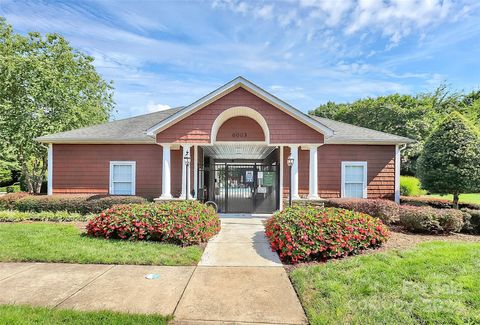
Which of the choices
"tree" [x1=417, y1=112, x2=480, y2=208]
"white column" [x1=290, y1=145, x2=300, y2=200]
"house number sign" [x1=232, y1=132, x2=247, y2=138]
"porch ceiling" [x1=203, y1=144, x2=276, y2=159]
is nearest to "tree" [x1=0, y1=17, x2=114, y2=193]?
"porch ceiling" [x1=203, y1=144, x2=276, y2=159]

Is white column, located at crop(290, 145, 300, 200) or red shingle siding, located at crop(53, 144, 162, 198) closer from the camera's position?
white column, located at crop(290, 145, 300, 200)

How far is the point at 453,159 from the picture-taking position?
1075cm

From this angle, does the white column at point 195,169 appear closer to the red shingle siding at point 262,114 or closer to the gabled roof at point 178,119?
the red shingle siding at point 262,114

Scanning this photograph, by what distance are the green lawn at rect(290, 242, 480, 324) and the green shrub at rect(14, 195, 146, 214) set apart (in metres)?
8.71

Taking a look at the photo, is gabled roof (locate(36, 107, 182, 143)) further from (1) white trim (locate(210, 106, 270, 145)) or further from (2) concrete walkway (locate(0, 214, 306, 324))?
(2) concrete walkway (locate(0, 214, 306, 324))

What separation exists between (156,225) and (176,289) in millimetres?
2873

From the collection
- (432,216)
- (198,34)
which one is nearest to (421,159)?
(432,216)

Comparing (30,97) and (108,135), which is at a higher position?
(30,97)

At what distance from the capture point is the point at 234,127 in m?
12.3

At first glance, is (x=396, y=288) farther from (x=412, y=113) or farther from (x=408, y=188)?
(x=412, y=113)

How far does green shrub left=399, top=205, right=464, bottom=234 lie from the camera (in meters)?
7.95

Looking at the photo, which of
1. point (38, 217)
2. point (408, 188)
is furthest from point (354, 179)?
point (38, 217)

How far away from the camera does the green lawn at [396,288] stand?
3.60 m

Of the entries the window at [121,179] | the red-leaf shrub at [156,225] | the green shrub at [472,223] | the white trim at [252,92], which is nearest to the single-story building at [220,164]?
the window at [121,179]
